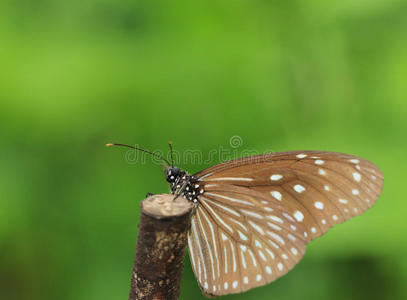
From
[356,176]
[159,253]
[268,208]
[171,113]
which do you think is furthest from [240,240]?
[159,253]

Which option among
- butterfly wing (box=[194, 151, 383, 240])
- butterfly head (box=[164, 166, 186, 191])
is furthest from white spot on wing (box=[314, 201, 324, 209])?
butterfly head (box=[164, 166, 186, 191])

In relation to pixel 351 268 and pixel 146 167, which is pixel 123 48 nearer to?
pixel 146 167

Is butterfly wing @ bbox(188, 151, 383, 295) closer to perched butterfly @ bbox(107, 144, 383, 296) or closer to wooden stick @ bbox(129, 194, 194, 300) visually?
perched butterfly @ bbox(107, 144, 383, 296)

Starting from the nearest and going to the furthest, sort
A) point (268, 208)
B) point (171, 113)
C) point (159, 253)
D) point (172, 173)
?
point (159, 253) < point (172, 173) < point (268, 208) < point (171, 113)

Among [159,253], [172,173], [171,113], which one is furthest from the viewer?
[171,113]

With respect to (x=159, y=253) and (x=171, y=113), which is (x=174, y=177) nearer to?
(x=171, y=113)

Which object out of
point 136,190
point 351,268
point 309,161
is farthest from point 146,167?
point 351,268

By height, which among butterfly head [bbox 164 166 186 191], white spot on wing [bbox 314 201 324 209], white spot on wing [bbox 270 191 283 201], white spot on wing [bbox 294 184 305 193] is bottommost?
white spot on wing [bbox 314 201 324 209]
